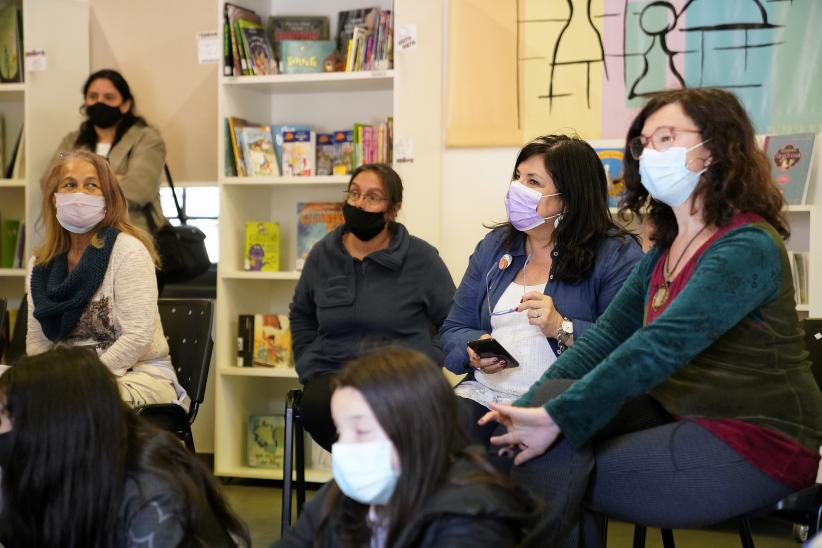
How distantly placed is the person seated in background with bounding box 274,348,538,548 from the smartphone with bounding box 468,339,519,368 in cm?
82

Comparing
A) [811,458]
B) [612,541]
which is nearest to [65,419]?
[811,458]

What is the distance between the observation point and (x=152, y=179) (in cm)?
441

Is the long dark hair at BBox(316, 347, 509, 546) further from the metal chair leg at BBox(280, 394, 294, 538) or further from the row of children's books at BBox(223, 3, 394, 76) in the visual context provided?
the row of children's books at BBox(223, 3, 394, 76)

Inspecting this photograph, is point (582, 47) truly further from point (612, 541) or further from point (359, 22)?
point (612, 541)

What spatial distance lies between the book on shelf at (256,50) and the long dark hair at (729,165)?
111 inches

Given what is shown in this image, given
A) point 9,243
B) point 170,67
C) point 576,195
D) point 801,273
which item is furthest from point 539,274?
point 9,243

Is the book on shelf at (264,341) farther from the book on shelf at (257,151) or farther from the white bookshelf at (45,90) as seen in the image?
the white bookshelf at (45,90)

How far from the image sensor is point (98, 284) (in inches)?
121

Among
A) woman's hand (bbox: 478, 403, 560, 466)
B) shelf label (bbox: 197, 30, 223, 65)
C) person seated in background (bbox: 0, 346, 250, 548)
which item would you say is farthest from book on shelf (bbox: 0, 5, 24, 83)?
woman's hand (bbox: 478, 403, 560, 466)

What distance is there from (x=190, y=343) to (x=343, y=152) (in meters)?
1.57

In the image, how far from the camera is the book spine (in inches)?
177

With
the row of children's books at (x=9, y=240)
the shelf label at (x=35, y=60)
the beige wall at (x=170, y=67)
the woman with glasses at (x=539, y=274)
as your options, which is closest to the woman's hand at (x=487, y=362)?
the woman with glasses at (x=539, y=274)

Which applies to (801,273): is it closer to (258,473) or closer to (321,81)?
(321,81)

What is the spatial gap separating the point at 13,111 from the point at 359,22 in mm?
2077
